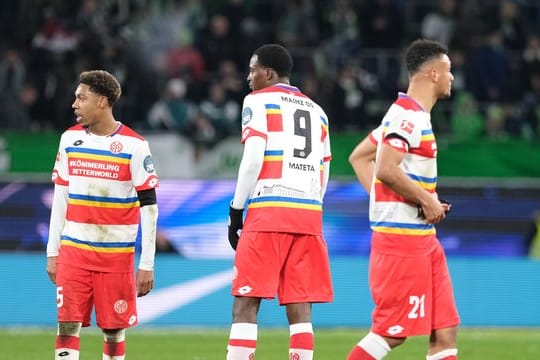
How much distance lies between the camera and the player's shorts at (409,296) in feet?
27.3

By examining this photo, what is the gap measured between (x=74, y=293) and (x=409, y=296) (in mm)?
2451

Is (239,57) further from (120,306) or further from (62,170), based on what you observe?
(120,306)

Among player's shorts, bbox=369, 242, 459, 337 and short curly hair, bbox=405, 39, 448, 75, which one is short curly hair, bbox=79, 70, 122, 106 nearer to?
short curly hair, bbox=405, 39, 448, 75

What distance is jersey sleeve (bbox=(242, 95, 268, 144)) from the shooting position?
8.95 meters

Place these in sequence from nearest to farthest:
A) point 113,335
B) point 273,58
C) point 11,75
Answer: point 273,58, point 113,335, point 11,75

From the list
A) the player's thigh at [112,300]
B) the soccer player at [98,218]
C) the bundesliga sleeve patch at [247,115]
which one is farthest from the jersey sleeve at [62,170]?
the bundesliga sleeve patch at [247,115]

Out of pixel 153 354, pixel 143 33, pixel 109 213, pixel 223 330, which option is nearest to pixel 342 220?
pixel 223 330

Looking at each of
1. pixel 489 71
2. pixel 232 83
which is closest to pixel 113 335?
pixel 232 83

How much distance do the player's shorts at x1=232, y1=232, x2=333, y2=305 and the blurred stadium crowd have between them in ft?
30.7

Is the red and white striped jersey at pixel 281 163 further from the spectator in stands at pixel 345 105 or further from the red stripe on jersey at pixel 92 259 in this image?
the spectator in stands at pixel 345 105

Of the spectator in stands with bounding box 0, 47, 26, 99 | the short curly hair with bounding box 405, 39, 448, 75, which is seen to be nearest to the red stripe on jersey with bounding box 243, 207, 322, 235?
the short curly hair with bounding box 405, 39, 448, 75

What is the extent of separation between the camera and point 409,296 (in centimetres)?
833

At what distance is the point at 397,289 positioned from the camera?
27.4ft

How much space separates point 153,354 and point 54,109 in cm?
758
